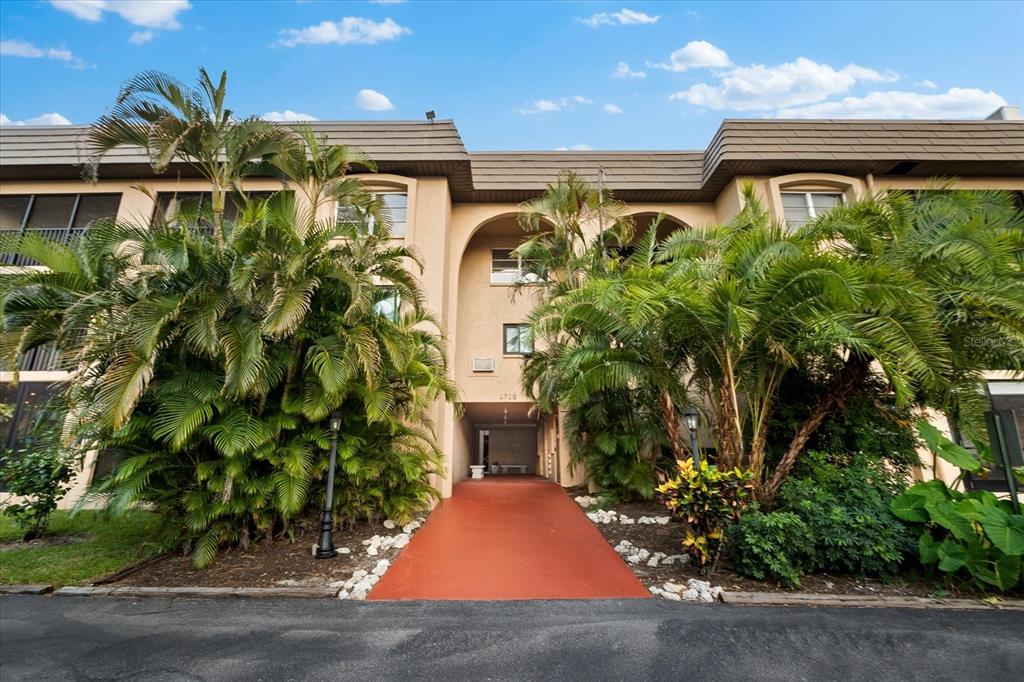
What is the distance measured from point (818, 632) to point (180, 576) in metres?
7.17

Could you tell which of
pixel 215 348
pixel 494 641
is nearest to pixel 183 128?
pixel 215 348

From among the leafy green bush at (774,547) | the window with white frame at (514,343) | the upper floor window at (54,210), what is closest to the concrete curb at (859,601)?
the leafy green bush at (774,547)

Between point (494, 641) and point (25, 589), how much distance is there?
18.9ft

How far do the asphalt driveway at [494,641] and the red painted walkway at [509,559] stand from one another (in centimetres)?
42

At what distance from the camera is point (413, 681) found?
3053mm

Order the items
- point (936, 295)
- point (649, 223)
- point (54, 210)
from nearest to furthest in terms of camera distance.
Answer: point (936, 295)
point (54, 210)
point (649, 223)

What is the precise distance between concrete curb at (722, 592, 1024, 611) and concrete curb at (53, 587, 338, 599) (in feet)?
15.2

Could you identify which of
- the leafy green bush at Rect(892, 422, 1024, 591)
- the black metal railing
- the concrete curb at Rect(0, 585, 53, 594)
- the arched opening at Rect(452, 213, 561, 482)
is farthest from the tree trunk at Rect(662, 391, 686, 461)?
the black metal railing

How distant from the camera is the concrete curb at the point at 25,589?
4.86 metres

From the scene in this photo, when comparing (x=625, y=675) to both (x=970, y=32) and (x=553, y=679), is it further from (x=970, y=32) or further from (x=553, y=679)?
(x=970, y=32)

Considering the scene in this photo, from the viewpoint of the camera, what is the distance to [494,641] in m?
3.65

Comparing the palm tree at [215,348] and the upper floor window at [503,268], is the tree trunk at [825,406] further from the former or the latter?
the upper floor window at [503,268]

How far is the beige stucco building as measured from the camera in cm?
1066

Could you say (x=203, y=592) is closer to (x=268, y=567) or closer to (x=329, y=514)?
(x=268, y=567)
